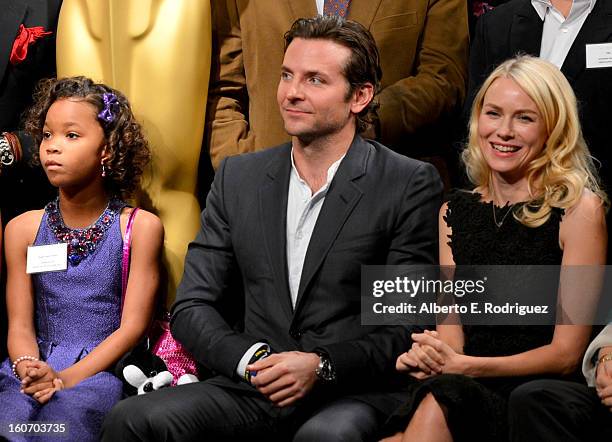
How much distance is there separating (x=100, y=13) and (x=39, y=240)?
0.78m

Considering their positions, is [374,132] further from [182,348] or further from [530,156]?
[182,348]

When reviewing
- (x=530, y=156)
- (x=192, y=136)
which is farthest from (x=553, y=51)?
(x=192, y=136)

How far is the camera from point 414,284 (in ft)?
9.88

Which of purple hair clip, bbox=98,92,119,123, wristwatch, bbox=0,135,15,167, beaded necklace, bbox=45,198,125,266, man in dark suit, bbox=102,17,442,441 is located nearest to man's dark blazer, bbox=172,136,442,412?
man in dark suit, bbox=102,17,442,441

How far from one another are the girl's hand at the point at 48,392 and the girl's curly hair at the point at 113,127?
0.67 metres

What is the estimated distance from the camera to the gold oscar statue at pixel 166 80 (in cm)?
351

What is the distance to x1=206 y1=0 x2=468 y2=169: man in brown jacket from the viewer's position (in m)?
3.48

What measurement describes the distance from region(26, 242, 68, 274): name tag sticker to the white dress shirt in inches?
63.3

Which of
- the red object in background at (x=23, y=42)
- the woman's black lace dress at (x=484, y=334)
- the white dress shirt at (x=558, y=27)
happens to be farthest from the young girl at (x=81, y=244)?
the white dress shirt at (x=558, y=27)

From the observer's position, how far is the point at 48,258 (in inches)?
131

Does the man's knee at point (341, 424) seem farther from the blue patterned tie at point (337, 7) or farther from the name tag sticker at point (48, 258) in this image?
the blue patterned tie at point (337, 7)

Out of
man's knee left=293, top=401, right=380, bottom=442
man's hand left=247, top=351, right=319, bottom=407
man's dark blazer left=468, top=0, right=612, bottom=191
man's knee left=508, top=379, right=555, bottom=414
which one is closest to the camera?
man's knee left=508, top=379, right=555, bottom=414

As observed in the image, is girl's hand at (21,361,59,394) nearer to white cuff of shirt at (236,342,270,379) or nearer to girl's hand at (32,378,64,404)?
girl's hand at (32,378,64,404)

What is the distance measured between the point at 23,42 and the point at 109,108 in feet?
1.53
